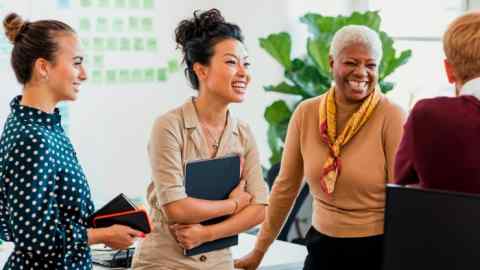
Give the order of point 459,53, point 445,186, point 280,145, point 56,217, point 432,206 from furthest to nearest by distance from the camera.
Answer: point 280,145, point 56,217, point 459,53, point 445,186, point 432,206

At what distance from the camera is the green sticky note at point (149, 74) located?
4.84 metres

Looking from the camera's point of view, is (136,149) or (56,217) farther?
→ (136,149)

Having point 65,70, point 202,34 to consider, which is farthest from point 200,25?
point 65,70

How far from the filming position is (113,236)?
236 centimetres

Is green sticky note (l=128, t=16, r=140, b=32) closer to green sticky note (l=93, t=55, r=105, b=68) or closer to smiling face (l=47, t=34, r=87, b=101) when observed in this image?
green sticky note (l=93, t=55, r=105, b=68)

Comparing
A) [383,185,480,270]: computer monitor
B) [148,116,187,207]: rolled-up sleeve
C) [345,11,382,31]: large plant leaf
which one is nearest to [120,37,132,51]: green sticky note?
[345,11,382,31]: large plant leaf

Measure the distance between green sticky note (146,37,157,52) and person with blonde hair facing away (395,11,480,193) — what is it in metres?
3.06

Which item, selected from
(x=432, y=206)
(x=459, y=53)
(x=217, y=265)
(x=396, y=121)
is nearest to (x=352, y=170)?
(x=396, y=121)

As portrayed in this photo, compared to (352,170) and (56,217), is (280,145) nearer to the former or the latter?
(352,170)

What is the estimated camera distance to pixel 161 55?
4.91 m

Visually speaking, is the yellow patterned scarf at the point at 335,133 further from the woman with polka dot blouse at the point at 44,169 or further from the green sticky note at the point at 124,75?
the green sticky note at the point at 124,75

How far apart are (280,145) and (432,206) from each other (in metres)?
3.89

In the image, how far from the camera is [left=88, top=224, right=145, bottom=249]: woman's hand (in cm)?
235

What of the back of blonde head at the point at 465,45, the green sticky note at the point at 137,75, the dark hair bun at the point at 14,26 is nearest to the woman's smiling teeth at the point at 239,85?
the dark hair bun at the point at 14,26
